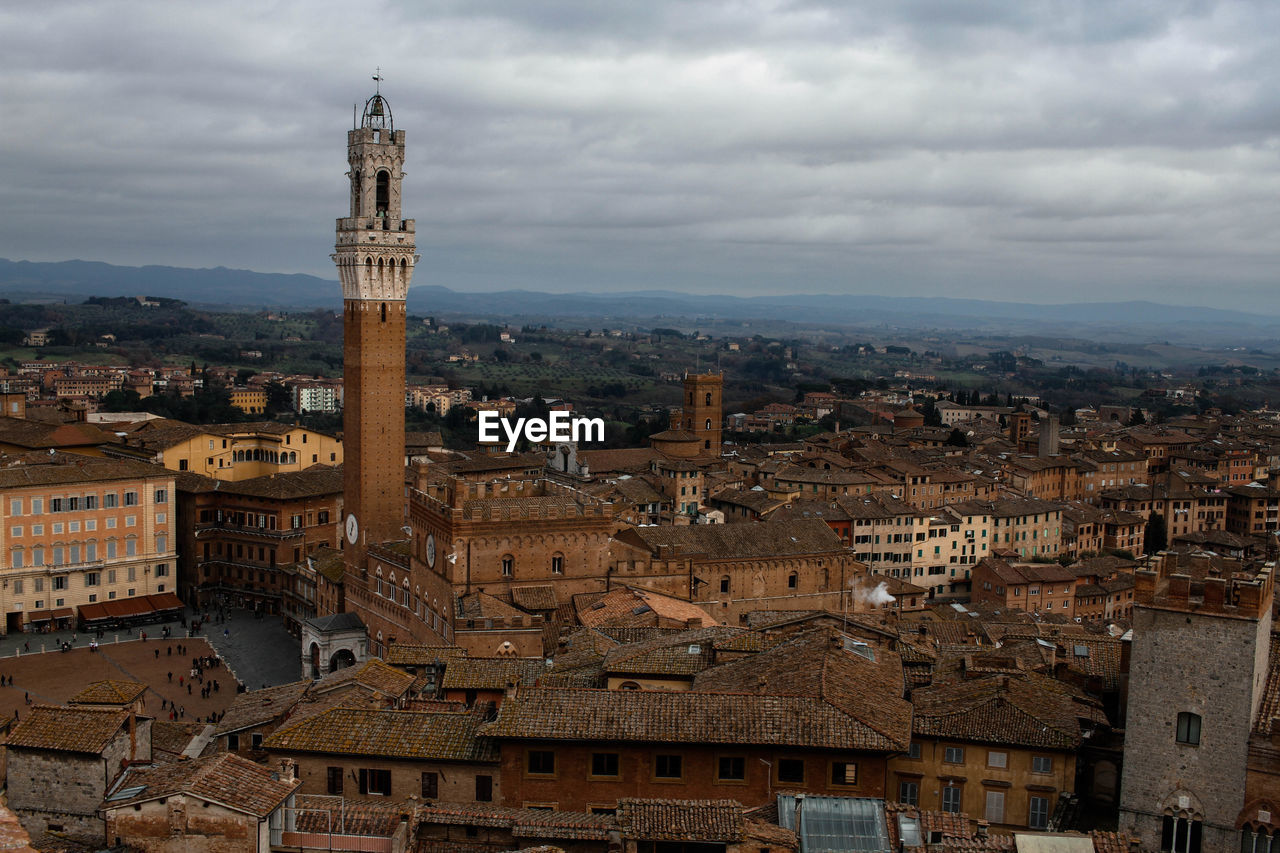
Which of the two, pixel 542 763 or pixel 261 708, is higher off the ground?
pixel 542 763

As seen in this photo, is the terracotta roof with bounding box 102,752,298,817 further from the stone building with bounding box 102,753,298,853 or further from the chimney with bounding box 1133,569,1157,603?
the chimney with bounding box 1133,569,1157,603

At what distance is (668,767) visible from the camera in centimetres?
2433

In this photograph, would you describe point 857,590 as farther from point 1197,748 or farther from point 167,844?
point 167,844

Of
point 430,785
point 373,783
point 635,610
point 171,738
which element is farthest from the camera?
point 635,610

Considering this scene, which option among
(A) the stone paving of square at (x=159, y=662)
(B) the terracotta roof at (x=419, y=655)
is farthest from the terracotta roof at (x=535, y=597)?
(A) the stone paving of square at (x=159, y=662)

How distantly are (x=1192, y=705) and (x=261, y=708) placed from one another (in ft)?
64.0

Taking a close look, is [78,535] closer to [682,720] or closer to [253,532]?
[253,532]

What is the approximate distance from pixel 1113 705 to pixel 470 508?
83.7ft

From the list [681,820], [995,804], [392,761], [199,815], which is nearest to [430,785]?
[392,761]

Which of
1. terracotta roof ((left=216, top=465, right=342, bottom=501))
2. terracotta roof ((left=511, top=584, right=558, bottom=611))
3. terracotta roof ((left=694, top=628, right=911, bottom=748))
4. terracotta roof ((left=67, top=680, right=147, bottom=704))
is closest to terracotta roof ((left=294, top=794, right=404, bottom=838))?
terracotta roof ((left=67, top=680, right=147, bottom=704))

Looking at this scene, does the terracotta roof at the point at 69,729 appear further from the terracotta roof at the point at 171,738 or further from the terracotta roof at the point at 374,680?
the terracotta roof at the point at 374,680

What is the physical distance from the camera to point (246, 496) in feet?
237

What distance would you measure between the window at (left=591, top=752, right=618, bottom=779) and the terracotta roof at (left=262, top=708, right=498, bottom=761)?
1.86 meters

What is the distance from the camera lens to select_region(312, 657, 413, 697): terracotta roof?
29.4 m
